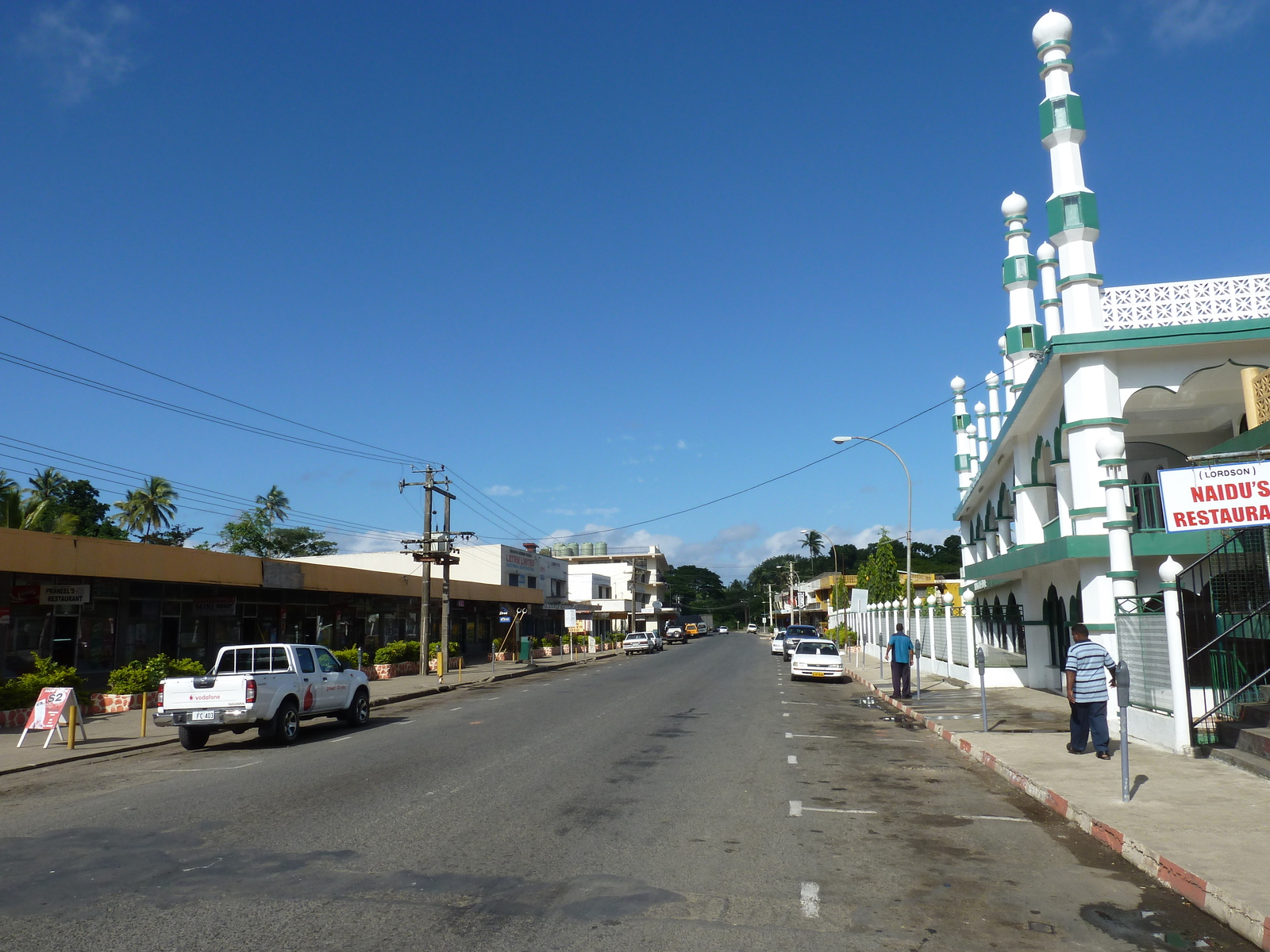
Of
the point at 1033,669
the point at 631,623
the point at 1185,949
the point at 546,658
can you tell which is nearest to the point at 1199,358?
the point at 1033,669

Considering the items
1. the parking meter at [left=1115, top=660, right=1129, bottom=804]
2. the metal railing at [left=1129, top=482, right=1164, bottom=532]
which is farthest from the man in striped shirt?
the metal railing at [left=1129, top=482, right=1164, bottom=532]

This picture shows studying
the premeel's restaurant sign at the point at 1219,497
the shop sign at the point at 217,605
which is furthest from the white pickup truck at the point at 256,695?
the premeel's restaurant sign at the point at 1219,497

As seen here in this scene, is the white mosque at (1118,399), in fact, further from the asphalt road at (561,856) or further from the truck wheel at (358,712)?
the truck wheel at (358,712)

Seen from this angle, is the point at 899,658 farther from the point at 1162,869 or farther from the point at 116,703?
the point at 116,703

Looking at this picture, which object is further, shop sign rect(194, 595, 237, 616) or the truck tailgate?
shop sign rect(194, 595, 237, 616)

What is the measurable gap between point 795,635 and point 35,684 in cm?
3748

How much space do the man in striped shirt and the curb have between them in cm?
125

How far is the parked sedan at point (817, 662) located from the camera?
30.6 meters

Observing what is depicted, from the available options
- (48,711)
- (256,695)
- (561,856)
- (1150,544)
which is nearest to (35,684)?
(48,711)

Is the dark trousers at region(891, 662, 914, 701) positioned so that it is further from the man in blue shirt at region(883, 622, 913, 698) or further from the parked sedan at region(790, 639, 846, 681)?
the parked sedan at region(790, 639, 846, 681)

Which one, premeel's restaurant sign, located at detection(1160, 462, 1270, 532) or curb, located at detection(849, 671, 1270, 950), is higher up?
premeel's restaurant sign, located at detection(1160, 462, 1270, 532)

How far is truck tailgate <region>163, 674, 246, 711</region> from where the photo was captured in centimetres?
1520

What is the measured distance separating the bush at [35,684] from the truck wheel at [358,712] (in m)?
5.68

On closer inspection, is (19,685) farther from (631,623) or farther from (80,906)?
(631,623)
